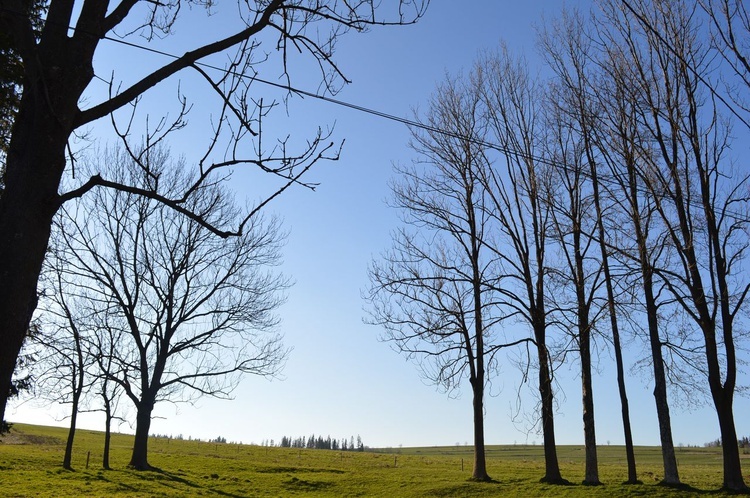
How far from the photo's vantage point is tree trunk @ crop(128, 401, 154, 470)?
2714 cm

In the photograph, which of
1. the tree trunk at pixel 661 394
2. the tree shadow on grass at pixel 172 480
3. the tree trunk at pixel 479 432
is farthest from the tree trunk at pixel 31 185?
the tree trunk at pixel 479 432

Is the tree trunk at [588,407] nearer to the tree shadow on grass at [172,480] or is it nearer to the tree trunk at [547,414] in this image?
the tree trunk at [547,414]

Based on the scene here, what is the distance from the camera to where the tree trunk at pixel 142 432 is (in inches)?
1069

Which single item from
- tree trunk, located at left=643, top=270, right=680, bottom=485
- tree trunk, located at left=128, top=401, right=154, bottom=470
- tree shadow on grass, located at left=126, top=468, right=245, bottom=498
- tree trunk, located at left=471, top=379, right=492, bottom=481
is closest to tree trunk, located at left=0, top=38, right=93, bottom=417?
tree trunk, located at left=643, top=270, right=680, bottom=485

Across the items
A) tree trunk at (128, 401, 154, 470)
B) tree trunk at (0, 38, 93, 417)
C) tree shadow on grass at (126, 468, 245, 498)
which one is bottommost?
tree shadow on grass at (126, 468, 245, 498)

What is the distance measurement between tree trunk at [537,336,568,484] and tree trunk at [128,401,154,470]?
1662 centimetres

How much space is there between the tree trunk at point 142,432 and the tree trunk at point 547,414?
54.5ft

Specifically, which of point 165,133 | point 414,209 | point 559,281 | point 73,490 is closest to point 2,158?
point 165,133

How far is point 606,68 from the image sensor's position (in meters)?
18.8

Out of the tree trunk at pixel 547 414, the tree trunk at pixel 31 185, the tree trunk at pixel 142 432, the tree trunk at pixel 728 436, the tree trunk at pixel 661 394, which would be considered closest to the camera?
the tree trunk at pixel 31 185

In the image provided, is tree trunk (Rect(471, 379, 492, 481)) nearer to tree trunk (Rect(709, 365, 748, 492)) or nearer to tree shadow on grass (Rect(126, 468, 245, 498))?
tree trunk (Rect(709, 365, 748, 492))

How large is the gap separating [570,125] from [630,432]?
36.2 ft

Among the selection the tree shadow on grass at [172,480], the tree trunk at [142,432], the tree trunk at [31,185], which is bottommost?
the tree shadow on grass at [172,480]

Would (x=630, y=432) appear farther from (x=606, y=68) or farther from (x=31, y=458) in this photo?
(x=31, y=458)
